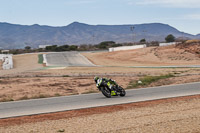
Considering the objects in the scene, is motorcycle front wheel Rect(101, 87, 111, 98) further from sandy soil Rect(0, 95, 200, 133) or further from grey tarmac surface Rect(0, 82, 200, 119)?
sandy soil Rect(0, 95, 200, 133)

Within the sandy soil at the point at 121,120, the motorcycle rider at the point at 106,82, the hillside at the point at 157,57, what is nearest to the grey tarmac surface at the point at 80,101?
the motorcycle rider at the point at 106,82

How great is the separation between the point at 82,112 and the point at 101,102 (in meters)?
2.25

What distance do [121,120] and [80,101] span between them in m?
5.17

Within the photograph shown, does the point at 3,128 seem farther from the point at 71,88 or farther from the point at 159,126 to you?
the point at 71,88

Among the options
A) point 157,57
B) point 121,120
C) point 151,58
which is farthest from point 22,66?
point 121,120

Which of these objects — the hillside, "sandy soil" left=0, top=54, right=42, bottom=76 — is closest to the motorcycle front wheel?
"sandy soil" left=0, top=54, right=42, bottom=76

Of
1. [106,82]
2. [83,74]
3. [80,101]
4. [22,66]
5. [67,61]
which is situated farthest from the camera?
[67,61]

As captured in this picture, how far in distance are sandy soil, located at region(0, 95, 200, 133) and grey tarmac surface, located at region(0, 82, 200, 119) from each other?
95cm

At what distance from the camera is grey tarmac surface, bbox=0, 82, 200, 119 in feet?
47.1

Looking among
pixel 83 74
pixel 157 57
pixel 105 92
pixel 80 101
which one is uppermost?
pixel 157 57

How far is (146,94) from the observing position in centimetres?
1789

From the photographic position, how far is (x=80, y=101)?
53.4 feet

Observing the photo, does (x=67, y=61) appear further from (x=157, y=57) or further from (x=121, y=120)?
(x=121, y=120)

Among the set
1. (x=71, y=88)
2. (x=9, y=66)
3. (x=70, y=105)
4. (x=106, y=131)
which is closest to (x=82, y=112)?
(x=70, y=105)
